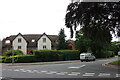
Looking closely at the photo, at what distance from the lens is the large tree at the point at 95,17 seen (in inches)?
640

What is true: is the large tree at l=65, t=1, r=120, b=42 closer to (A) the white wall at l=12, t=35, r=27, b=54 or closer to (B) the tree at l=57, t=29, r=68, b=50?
(B) the tree at l=57, t=29, r=68, b=50

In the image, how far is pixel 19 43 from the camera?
65.9 meters

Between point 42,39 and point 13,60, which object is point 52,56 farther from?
point 42,39

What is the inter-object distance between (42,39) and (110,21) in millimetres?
50298

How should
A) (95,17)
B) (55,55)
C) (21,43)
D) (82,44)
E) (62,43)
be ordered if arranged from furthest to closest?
(21,43)
(62,43)
(82,44)
(55,55)
(95,17)

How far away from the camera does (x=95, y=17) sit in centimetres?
1700

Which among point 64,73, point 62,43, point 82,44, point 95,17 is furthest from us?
point 62,43

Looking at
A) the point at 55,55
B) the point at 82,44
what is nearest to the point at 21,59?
the point at 55,55

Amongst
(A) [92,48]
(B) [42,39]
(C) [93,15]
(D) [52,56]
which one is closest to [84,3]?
(C) [93,15]

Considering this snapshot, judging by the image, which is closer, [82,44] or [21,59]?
[21,59]

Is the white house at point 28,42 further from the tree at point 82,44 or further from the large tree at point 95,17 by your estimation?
the large tree at point 95,17

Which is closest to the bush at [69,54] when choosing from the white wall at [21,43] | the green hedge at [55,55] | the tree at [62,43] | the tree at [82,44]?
the green hedge at [55,55]

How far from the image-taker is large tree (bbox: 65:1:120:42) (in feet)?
53.4

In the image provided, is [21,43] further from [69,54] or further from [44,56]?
[44,56]
